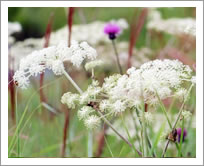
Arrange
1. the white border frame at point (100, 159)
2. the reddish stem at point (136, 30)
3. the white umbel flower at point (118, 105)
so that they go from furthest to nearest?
the reddish stem at point (136, 30) → the white border frame at point (100, 159) → the white umbel flower at point (118, 105)

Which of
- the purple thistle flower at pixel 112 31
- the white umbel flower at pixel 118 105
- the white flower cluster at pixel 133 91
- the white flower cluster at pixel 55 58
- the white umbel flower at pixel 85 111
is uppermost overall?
the purple thistle flower at pixel 112 31

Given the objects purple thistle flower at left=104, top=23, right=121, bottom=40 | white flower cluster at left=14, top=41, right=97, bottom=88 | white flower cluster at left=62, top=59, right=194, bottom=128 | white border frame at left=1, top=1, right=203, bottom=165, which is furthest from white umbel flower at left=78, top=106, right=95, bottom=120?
purple thistle flower at left=104, top=23, right=121, bottom=40

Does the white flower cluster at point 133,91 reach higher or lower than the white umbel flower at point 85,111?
higher

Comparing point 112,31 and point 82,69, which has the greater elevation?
point 112,31

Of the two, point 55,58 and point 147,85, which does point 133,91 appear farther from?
point 55,58

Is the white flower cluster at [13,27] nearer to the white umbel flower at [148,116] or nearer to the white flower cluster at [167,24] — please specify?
the white flower cluster at [167,24]

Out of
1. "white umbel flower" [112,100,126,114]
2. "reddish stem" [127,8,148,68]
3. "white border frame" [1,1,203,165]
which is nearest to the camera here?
"white umbel flower" [112,100,126,114]

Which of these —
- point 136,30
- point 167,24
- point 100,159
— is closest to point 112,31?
point 136,30

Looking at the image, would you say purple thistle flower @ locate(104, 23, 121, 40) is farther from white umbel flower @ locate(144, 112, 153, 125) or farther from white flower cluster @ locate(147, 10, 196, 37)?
white umbel flower @ locate(144, 112, 153, 125)

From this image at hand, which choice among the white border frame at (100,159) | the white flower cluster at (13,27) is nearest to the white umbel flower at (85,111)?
the white border frame at (100,159)
